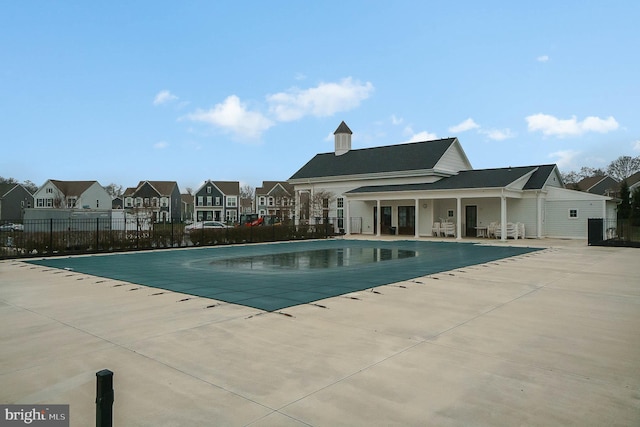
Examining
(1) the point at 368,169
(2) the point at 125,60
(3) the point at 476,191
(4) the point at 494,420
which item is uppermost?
(2) the point at 125,60

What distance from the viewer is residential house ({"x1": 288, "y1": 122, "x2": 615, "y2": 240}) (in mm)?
26094

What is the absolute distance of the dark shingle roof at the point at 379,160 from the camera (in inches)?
1248

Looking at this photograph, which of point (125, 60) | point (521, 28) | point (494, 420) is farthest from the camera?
point (125, 60)

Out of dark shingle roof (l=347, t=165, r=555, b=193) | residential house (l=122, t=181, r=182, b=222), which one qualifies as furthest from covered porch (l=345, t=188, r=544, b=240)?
residential house (l=122, t=181, r=182, b=222)

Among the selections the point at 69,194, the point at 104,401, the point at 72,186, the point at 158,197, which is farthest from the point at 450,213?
the point at 72,186

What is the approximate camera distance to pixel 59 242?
17312 mm

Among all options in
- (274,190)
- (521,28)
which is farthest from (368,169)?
(274,190)

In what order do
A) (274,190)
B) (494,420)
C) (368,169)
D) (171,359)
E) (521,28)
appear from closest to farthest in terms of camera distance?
(494,420)
(171,359)
(521,28)
(368,169)
(274,190)

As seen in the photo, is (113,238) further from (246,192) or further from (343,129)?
(246,192)

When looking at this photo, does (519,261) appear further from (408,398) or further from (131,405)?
Result: (131,405)

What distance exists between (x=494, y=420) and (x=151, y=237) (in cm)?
1974

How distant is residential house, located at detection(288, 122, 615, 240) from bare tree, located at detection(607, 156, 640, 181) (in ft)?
162

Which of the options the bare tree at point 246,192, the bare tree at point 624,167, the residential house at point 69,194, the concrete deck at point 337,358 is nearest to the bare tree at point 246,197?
the bare tree at point 246,192

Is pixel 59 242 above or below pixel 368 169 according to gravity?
below
